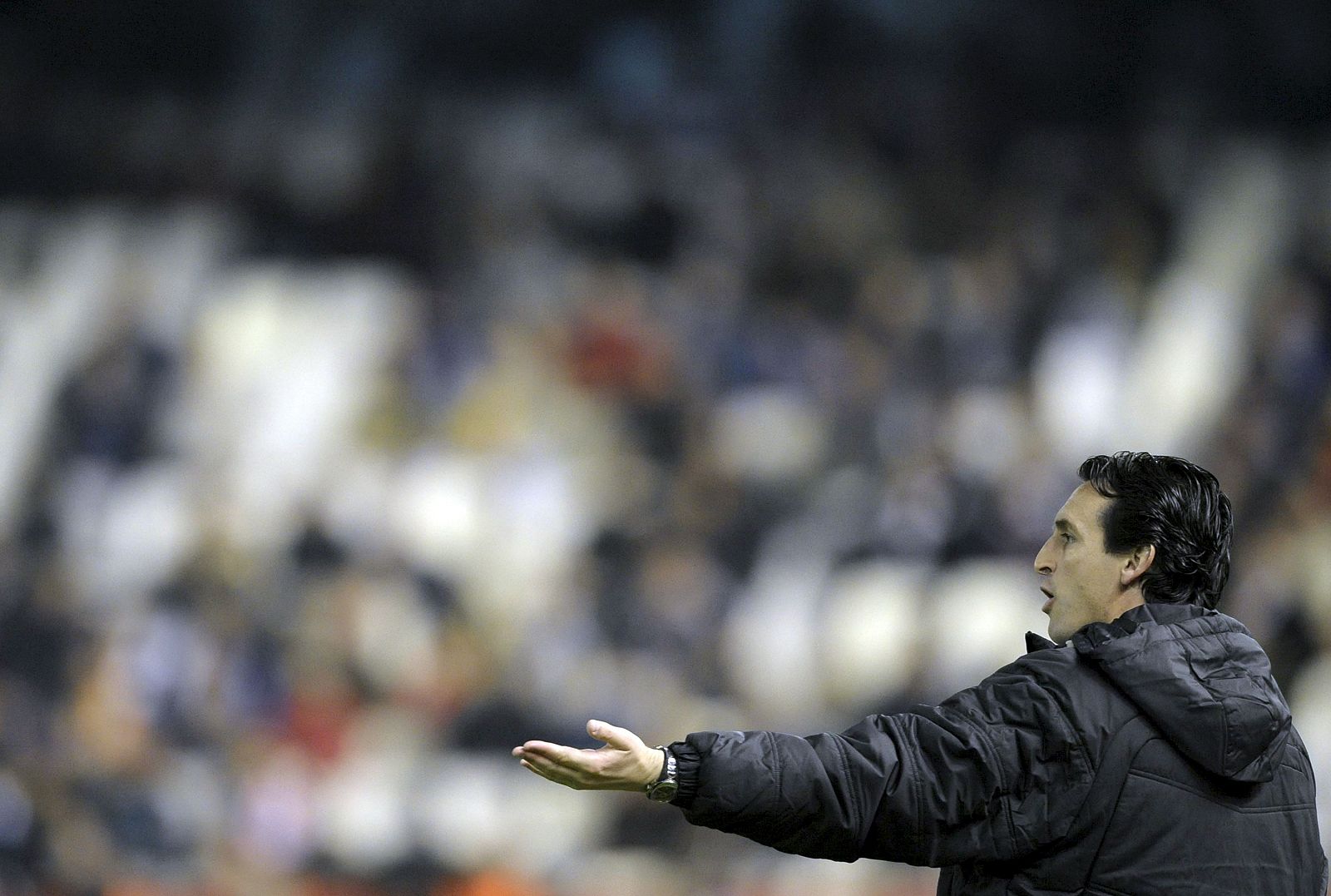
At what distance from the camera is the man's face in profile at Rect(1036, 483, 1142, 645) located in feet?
3.79

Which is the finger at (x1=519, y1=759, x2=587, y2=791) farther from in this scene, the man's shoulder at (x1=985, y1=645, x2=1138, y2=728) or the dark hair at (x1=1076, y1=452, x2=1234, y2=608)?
the dark hair at (x1=1076, y1=452, x2=1234, y2=608)

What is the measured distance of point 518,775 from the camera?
3.45m

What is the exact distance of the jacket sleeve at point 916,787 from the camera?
108 cm

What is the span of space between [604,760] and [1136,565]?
49 cm

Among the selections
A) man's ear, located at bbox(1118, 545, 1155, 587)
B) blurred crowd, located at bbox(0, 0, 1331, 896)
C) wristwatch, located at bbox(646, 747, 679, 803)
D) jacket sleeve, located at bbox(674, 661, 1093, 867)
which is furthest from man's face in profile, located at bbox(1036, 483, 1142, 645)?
blurred crowd, located at bbox(0, 0, 1331, 896)

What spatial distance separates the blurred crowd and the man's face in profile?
7.72 feet

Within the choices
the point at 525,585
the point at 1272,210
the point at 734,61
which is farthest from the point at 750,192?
the point at 1272,210

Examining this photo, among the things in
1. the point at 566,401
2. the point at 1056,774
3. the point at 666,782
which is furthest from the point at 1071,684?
the point at 566,401

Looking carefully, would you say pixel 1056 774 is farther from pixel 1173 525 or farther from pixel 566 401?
Result: pixel 566 401

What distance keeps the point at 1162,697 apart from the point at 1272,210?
3.22 m

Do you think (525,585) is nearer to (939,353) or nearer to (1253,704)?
(939,353)

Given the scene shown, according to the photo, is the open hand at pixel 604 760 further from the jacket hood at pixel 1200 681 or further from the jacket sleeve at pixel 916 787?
the jacket hood at pixel 1200 681

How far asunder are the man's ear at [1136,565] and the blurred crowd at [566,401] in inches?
94.8

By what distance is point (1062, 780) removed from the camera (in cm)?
108
